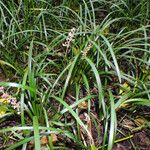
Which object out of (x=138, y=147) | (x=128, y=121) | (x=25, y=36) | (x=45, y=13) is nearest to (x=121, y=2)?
(x=45, y=13)

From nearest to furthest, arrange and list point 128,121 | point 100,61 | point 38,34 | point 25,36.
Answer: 1. point 128,121
2. point 100,61
3. point 25,36
4. point 38,34

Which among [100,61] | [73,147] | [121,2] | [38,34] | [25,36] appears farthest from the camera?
[121,2]

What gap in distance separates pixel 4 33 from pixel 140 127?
1.57 meters

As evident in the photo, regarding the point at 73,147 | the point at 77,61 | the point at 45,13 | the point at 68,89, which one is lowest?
the point at 73,147

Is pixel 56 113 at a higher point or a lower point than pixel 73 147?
higher

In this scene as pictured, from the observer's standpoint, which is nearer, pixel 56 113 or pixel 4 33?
pixel 56 113

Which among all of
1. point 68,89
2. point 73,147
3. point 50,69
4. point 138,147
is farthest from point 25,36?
point 138,147

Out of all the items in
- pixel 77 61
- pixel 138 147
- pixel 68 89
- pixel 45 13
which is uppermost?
pixel 45 13

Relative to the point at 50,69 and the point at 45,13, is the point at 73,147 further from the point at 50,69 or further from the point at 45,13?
the point at 45,13

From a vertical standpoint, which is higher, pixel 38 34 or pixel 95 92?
pixel 38 34

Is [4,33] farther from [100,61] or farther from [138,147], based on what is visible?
[138,147]

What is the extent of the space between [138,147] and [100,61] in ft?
2.70

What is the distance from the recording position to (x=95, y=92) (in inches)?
96.6

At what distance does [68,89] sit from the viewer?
7.95 feet
